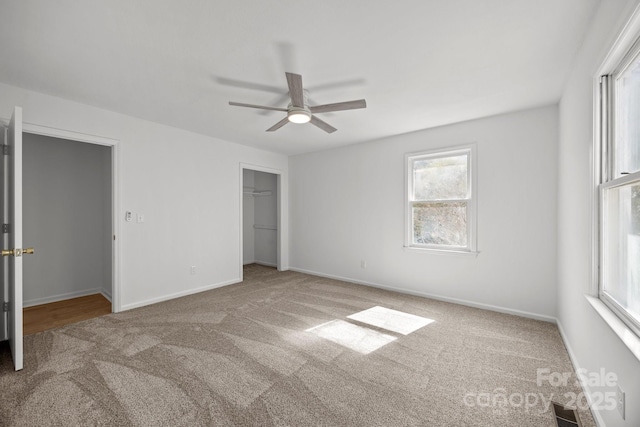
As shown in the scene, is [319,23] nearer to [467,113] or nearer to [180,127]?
[467,113]

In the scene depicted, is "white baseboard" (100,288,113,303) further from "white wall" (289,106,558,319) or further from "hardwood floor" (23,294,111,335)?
"white wall" (289,106,558,319)

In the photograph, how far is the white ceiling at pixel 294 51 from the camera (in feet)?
5.58

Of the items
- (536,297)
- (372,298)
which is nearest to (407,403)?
(372,298)

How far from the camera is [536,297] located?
322 cm

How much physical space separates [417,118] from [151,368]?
3.83 m

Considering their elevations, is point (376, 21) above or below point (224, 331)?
above

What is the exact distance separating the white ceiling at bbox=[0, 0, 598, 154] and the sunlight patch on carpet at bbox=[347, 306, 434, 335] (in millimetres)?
2467

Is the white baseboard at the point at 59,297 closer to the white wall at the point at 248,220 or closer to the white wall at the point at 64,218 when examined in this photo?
the white wall at the point at 64,218

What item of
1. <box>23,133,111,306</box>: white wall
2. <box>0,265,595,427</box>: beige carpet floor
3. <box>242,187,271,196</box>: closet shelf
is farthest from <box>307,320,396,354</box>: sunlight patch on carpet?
<box>242,187,271,196</box>: closet shelf

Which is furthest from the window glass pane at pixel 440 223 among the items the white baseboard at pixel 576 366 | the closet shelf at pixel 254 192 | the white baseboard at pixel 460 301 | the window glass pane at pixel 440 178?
the closet shelf at pixel 254 192

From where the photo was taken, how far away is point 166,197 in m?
3.91

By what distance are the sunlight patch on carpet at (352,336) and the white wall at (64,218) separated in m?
3.48

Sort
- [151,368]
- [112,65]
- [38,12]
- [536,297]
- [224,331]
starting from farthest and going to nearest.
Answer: [536,297], [224,331], [112,65], [151,368], [38,12]

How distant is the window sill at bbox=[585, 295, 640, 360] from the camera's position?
1.18 metres
